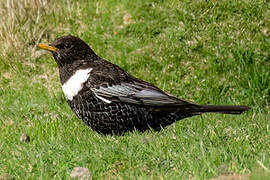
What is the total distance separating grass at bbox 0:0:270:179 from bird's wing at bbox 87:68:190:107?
33 cm

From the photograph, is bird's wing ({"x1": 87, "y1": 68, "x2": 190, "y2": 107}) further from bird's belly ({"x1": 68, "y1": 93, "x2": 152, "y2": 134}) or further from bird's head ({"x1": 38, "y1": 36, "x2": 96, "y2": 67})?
bird's head ({"x1": 38, "y1": 36, "x2": 96, "y2": 67})

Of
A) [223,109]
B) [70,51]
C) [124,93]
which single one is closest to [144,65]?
[70,51]

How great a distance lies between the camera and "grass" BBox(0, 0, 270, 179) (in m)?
4.54

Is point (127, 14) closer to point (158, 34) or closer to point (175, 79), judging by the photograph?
point (158, 34)

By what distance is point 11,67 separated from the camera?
8062 mm

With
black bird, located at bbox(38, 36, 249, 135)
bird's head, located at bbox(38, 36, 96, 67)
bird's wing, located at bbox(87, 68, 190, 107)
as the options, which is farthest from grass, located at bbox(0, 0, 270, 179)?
bird's head, located at bbox(38, 36, 96, 67)

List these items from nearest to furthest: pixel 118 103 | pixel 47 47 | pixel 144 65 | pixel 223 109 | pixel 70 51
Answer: pixel 223 109 < pixel 118 103 < pixel 70 51 < pixel 47 47 < pixel 144 65

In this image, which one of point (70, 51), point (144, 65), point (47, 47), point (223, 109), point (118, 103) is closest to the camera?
point (223, 109)

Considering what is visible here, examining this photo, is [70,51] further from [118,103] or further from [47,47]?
[118,103]

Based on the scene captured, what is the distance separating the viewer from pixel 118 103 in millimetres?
5105

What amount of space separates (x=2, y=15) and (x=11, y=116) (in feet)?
8.81

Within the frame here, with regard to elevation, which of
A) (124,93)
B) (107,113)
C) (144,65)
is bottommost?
(144,65)

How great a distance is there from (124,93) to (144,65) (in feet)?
8.12

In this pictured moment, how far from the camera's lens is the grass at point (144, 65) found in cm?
454
